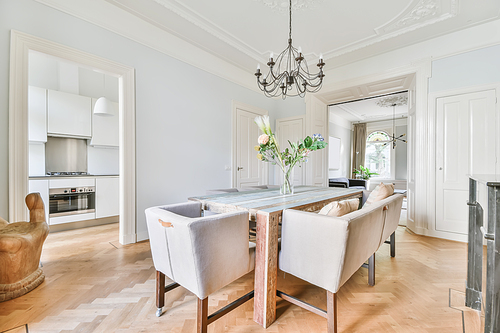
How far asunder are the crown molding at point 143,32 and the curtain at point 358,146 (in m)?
6.14

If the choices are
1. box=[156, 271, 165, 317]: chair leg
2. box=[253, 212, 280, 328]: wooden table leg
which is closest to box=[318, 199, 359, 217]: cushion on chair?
box=[253, 212, 280, 328]: wooden table leg

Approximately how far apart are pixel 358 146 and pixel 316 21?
6542 mm

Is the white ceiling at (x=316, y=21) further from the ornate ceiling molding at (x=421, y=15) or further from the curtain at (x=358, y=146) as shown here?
the curtain at (x=358, y=146)

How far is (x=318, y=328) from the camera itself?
1321 mm

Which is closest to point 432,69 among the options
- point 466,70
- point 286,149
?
point 466,70

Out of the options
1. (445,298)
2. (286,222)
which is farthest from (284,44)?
(445,298)

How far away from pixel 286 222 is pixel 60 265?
2.31 metres

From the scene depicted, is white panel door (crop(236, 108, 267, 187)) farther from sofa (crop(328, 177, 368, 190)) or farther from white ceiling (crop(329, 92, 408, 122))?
white ceiling (crop(329, 92, 408, 122))

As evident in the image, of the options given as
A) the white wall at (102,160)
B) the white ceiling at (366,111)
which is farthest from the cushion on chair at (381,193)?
the white ceiling at (366,111)

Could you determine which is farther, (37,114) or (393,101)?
(393,101)

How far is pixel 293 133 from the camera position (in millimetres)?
4824

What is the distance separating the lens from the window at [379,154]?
8141 mm

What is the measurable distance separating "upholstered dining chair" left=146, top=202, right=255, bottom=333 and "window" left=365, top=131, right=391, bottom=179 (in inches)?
331

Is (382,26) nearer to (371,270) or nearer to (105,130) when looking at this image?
(371,270)
